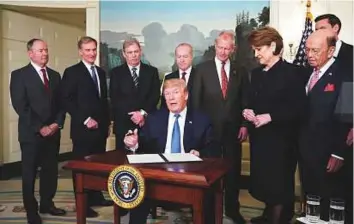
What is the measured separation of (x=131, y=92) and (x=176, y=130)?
0.94 m

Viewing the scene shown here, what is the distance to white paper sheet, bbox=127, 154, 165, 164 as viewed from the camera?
2.27m

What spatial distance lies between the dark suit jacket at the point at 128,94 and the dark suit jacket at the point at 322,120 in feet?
4.20

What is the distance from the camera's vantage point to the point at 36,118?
10.3 feet

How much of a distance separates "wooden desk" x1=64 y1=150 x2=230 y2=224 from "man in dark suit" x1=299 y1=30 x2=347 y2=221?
0.60m

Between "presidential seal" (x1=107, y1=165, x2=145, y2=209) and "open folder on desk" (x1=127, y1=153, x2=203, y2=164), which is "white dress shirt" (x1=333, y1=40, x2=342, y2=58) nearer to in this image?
"open folder on desk" (x1=127, y1=153, x2=203, y2=164)

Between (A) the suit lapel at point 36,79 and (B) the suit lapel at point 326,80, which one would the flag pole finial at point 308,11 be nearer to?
(B) the suit lapel at point 326,80

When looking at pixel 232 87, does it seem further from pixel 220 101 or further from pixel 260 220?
pixel 260 220

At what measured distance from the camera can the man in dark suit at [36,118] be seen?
3.09 metres

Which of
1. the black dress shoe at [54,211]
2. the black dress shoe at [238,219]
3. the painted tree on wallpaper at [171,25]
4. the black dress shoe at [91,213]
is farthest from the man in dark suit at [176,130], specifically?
the painted tree on wallpaper at [171,25]

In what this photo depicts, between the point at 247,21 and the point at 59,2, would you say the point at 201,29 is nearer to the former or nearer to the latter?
the point at 247,21

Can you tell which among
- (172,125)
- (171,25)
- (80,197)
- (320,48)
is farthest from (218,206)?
(171,25)

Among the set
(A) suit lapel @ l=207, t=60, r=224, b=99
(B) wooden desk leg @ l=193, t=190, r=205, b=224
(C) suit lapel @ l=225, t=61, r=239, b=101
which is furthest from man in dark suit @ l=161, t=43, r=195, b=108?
(B) wooden desk leg @ l=193, t=190, r=205, b=224

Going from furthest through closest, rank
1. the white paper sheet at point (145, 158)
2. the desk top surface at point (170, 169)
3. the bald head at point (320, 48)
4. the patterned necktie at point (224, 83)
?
the patterned necktie at point (224, 83) < the bald head at point (320, 48) < the white paper sheet at point (145, 158) < the desk top surface at point (170, 169)

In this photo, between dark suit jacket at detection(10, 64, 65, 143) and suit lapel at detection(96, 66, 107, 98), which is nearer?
dark suit jacket at detection(10, 64, 65, 143)
